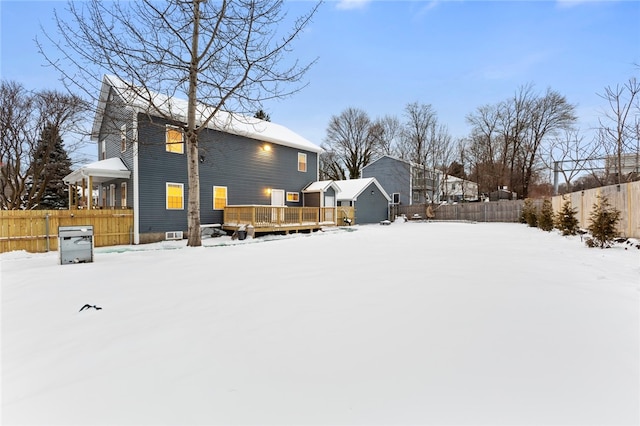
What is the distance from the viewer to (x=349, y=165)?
34.6 metres

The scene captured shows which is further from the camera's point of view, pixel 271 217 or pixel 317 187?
pixel 317 187

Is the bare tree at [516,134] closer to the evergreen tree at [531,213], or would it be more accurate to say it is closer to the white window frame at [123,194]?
the evergreen tree at [531,213]

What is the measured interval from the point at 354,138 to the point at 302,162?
63.8 feet

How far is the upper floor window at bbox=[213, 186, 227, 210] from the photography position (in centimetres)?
1300

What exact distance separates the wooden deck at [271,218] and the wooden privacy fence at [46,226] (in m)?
4.09

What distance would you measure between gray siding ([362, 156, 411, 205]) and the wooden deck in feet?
53.8

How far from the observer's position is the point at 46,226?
9023mm

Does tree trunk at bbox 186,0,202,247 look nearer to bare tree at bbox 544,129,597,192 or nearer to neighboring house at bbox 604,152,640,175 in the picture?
neighboring house at bbox 604,152,640,175

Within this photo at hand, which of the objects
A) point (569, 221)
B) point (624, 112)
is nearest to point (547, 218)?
point (569, 221)

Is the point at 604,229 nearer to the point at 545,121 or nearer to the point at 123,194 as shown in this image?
the point at 123,194

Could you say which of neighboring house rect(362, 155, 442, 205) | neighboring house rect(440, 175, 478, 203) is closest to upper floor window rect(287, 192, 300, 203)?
neighboring house rect(362, 155, 442, 205)

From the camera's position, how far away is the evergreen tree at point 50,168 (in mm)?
15997

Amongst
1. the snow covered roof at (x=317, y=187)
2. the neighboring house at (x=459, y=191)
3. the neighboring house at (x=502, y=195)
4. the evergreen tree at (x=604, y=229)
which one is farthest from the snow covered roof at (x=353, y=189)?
the evergreen tree at (x=604, y=229)

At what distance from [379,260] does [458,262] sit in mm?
1514
